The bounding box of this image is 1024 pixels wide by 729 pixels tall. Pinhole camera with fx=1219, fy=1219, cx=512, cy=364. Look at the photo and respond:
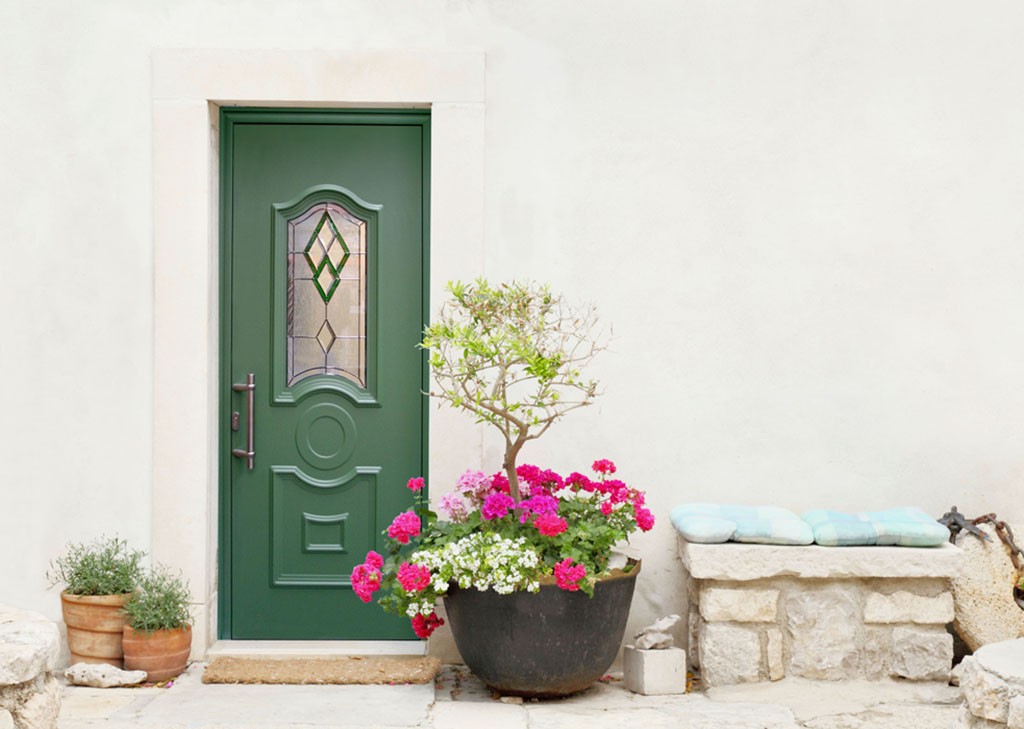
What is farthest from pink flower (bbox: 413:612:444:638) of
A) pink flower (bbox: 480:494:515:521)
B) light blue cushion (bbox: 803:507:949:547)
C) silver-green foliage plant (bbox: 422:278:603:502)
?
light blue cushion (bbox: 803:507:949:547)

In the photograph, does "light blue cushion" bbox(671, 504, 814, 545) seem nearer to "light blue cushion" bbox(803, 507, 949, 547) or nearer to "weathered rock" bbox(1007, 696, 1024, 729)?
"light blue cushion" bbox(803, 507, 949, 547)

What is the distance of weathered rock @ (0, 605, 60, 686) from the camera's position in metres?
3.60

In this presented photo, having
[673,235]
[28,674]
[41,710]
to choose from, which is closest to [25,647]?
[28,674]

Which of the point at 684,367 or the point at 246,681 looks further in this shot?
the point at 684,367

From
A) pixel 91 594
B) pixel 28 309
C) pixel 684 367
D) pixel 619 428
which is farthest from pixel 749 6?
pixel 91 594

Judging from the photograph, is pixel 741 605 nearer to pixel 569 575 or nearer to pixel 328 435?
pixel 569 575

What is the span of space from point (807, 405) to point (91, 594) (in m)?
3.10

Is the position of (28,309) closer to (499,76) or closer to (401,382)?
(401,382)

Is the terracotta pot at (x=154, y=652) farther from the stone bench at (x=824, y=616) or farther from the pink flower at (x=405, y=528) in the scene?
the stone bench at (x=824, y=616)

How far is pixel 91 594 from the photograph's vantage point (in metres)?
4.96

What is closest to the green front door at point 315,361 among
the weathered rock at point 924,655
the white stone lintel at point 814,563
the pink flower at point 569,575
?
the pink flower at point 569,575

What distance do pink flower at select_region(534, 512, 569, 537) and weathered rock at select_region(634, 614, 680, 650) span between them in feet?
2.18

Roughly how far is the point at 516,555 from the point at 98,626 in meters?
1.78

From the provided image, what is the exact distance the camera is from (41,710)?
3.75 metres
